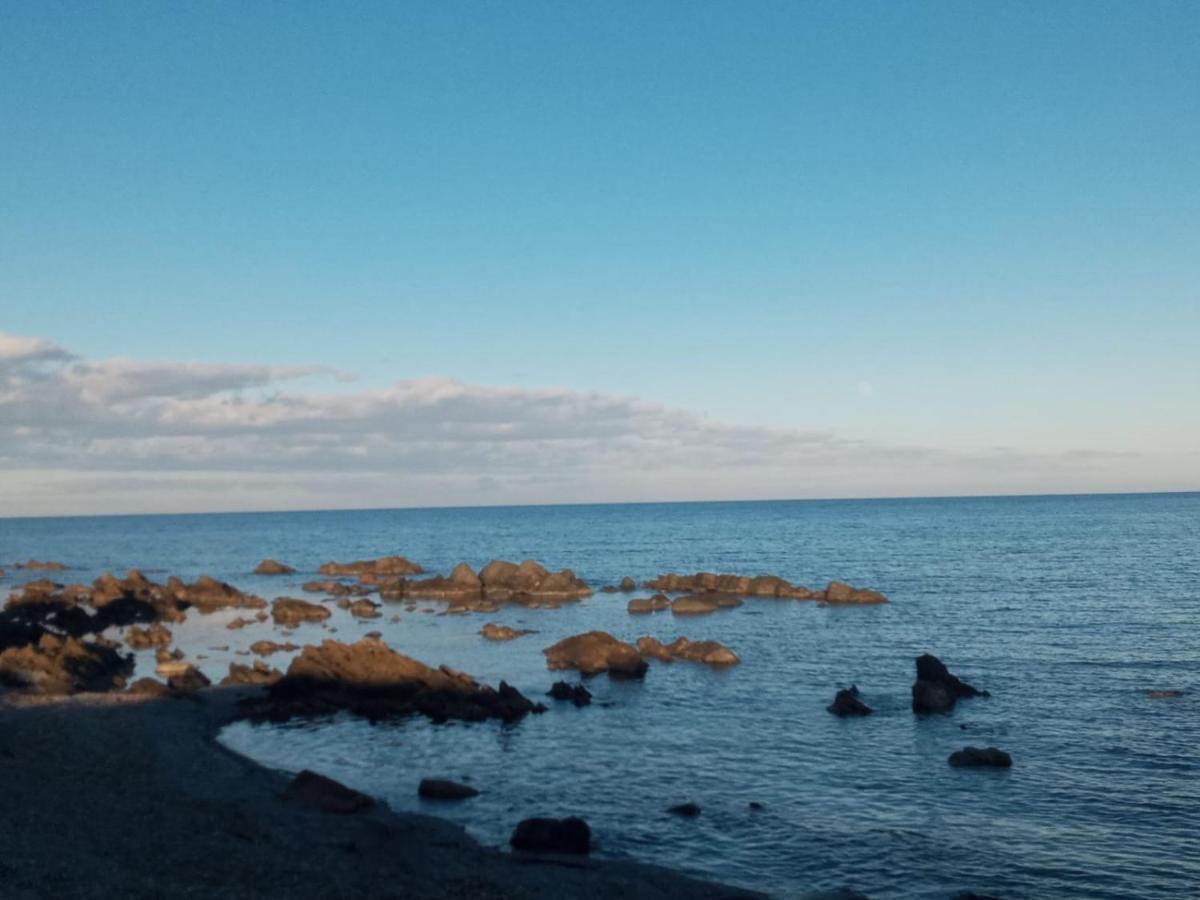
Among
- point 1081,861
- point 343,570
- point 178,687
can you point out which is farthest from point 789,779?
point 343,570

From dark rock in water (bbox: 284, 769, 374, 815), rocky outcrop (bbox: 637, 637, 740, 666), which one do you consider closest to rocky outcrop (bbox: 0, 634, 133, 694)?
dark rock in water (bbox: 284, 769, 374, 815)

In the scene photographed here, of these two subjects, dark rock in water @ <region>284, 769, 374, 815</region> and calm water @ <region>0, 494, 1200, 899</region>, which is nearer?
calm water @ <region>0, 494, 1200, 899</region>

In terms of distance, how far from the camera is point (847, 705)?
43188 millimetres

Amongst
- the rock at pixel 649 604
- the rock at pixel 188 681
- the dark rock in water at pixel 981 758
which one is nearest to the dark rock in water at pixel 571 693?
the dark rock in water at pixel 981 758

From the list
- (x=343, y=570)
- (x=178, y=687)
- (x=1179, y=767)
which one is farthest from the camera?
(x=343, y=570)

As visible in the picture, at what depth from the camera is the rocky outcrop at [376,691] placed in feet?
145

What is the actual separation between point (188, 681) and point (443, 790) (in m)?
25.5

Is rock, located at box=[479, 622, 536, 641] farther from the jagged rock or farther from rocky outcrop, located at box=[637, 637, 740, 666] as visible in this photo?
the jagged rock

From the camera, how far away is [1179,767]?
3331 centimetres

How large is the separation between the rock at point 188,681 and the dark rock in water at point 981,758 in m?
39.2

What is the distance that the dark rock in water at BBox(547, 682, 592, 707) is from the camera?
4709 centimetres

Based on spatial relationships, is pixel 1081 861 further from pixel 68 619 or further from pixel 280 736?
pixel 68 619

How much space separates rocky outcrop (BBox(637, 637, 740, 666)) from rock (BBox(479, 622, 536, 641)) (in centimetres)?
1242

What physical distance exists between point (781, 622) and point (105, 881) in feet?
199
